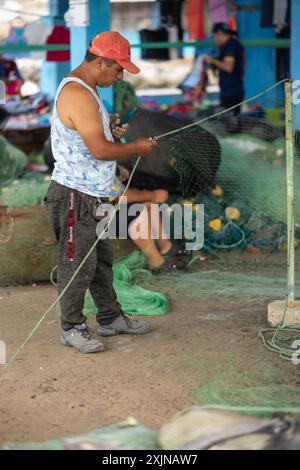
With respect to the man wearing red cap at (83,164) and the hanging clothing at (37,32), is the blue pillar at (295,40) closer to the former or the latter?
the hanging clothing at (37,32)

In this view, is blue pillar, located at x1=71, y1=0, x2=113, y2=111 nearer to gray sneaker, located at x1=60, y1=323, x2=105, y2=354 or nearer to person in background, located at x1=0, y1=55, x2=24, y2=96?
gray sneaker, located at x1=60, y1=323, x2=105, y2=354

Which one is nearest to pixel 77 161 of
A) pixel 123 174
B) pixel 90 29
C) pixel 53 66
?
pixel 123 174

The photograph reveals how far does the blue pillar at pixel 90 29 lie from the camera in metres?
7.90

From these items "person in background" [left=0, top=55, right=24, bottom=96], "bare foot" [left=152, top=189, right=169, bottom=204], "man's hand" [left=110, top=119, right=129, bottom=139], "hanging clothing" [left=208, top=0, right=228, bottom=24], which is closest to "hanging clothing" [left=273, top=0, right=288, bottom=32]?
"hanging clothing" [left=208, top=0, right=228, bottom=24]

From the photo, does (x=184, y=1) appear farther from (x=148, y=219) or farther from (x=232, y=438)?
(x=232, y=438)

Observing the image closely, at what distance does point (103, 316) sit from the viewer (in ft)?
17.6

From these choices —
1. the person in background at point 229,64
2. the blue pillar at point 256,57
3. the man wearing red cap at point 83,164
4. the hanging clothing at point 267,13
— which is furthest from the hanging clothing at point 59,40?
the man wearing red cap at point 83,164

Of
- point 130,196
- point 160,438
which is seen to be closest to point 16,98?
point 130,196

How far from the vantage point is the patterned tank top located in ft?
15.9

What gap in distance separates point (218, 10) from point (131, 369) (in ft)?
28.7

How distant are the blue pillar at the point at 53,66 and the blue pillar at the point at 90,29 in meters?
3.24

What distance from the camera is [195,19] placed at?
528 inches
